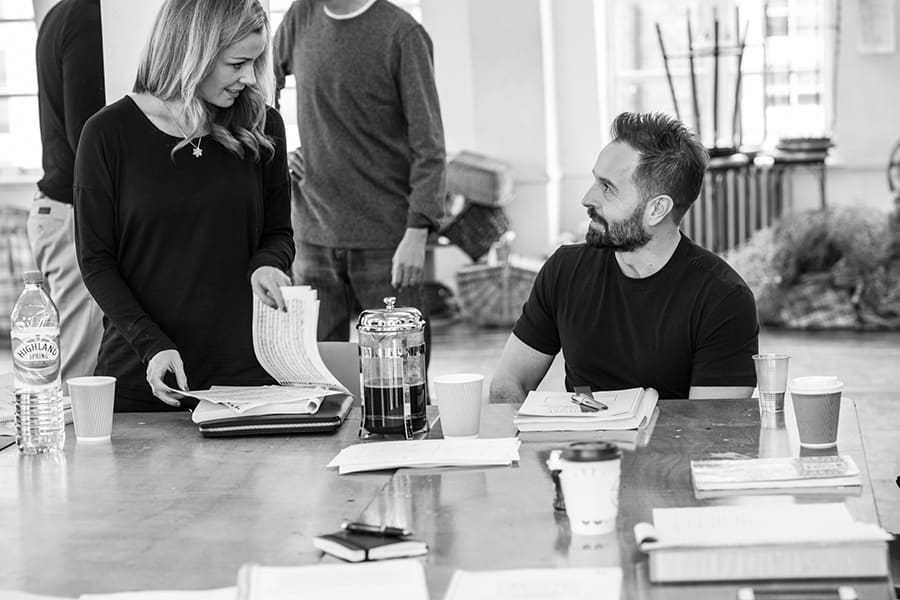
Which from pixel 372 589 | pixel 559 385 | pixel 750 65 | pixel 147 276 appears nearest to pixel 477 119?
pixel 750 65

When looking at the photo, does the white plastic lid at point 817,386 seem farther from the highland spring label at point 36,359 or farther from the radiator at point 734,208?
the radiator at point 734,208

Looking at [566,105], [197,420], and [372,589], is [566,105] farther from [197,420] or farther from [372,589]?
[372,589]

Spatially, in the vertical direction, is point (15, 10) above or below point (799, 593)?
above

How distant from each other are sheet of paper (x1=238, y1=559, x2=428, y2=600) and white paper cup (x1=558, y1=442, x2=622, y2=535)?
8.4 inches

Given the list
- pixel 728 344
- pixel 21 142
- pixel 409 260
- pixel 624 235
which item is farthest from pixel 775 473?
pixel 21 142

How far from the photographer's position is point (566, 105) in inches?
355

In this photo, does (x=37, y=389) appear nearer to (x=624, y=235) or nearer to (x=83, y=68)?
(x=624, y=235)

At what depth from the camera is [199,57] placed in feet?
7.99

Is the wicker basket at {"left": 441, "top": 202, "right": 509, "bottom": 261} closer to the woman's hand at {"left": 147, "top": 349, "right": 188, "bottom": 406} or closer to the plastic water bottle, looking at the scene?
the woman's hand at {"left": 147, "top": 349, "right": 188, "bottom": 406}

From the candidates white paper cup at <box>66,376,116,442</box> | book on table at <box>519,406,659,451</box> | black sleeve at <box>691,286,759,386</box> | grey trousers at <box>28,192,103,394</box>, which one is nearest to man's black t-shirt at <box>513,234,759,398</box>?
black sleeve at <box>691,286,759,386</box>

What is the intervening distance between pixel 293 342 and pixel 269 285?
13 centimetres

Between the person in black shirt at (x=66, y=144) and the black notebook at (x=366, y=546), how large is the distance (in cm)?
188

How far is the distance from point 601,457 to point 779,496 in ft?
0.96

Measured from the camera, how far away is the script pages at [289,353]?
7.61ft
